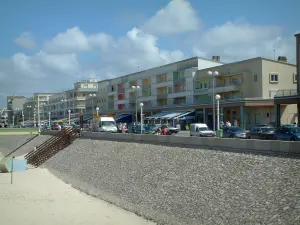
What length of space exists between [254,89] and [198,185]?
38.2 m

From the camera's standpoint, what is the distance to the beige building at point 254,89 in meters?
51.4

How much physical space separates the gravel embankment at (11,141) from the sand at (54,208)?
35465 millimetres

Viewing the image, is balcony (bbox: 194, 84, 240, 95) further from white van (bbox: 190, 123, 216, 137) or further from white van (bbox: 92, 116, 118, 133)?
white van (bbox: 190, 123, 216, 137)

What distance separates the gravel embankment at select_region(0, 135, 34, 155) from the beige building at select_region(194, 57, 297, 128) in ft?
100

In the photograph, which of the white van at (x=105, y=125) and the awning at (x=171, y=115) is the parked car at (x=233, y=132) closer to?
the white van at (x=105, y=125)

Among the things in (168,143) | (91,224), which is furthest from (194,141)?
(91,224)

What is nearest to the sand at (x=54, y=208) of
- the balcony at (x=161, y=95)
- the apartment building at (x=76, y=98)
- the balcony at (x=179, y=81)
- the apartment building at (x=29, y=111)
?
the balcony at (x=179, y=81)

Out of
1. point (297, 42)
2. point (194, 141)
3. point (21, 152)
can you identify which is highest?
point (297, 42)

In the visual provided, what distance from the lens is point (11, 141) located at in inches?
2478

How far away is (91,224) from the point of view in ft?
51.8

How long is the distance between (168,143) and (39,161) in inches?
809

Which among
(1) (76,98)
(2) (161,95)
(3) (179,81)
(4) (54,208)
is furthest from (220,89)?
(1) (76,98)

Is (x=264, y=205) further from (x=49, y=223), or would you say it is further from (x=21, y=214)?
(x=21, y=214)

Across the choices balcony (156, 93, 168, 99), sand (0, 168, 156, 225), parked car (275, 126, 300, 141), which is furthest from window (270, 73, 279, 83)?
sand (0, 168, 156, 225)
